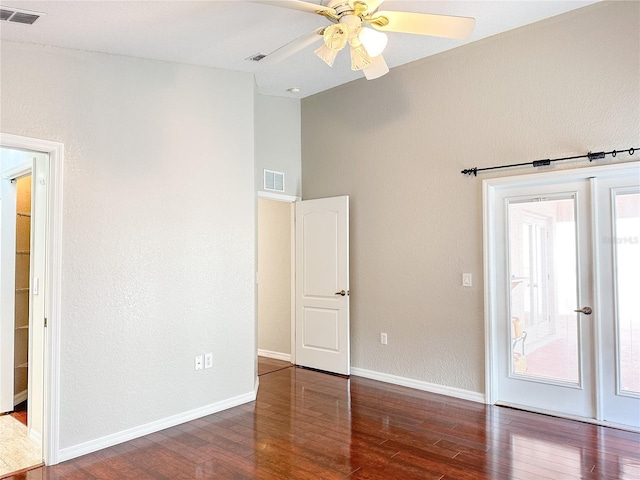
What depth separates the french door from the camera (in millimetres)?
3564

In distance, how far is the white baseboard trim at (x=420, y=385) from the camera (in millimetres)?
4270

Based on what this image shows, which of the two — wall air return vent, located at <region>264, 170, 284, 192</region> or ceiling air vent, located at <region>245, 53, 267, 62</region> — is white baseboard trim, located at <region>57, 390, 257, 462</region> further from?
ceiling air vent, located at <region>245, 53, 267, 62</region>

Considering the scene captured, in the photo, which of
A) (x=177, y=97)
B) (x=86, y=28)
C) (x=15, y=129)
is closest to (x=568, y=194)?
(x=177, y=97)

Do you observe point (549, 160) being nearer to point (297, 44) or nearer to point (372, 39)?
point (372, 39)

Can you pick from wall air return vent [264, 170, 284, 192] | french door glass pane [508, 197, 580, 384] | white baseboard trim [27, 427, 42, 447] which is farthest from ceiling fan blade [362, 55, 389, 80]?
white baseboard trim [27, 427, 42, 447]

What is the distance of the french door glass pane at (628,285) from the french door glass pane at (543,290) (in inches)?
12.4

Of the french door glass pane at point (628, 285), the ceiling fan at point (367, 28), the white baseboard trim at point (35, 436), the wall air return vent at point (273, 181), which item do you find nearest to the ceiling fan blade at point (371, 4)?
the ceiling fan at point (367, 28)

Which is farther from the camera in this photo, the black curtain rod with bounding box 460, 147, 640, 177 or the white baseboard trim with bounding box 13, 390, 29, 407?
the white baseboard trim with bounding box 13, 390, 29, 407

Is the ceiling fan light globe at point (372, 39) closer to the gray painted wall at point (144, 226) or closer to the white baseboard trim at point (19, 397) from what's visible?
the gray painted wall at point (144, 226)

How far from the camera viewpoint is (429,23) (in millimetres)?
2590

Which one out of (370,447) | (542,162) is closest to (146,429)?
(370,447)

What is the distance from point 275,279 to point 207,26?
356 cm

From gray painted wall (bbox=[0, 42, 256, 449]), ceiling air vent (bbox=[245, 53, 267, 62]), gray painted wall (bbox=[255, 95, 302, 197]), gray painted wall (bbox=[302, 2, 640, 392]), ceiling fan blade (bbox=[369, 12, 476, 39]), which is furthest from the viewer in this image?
gray painted wall (bbox=[255, 95, 302, 197])

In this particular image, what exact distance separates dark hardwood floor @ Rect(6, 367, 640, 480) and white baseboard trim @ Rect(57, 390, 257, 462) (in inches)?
2.4
